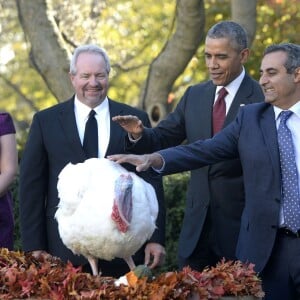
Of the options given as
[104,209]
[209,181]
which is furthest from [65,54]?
[104,209]

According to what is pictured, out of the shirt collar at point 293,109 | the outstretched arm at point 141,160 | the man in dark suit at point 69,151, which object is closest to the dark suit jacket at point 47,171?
the man in dark suit at point 69,151

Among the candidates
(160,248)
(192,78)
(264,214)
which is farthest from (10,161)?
(192,78)

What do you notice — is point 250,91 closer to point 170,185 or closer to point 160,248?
point 160,248

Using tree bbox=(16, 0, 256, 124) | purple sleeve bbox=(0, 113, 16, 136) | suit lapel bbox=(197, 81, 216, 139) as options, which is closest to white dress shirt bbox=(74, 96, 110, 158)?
purple sleeve bbox=(0, 113, 16, 136)

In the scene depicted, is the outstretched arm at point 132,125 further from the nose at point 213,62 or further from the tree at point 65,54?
the tree at point 65,54

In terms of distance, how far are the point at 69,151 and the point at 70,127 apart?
0.16 metres

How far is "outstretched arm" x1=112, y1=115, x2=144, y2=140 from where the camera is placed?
6316mm

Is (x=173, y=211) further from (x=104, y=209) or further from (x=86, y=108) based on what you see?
(x=104, y=209)

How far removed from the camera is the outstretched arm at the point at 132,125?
6316 mm

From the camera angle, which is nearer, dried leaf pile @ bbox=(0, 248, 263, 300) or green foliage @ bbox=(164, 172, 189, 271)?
dried leaf pile @ bbox=(0, 248, 263, 300)

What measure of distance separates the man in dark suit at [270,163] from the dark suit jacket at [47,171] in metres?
0.46

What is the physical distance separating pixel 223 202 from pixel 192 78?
12.2 meters

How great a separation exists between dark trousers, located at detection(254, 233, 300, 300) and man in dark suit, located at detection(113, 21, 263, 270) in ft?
2.33

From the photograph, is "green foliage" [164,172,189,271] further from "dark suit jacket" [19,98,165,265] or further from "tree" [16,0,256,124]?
"dark suit jacket" [19,98,165,265]
